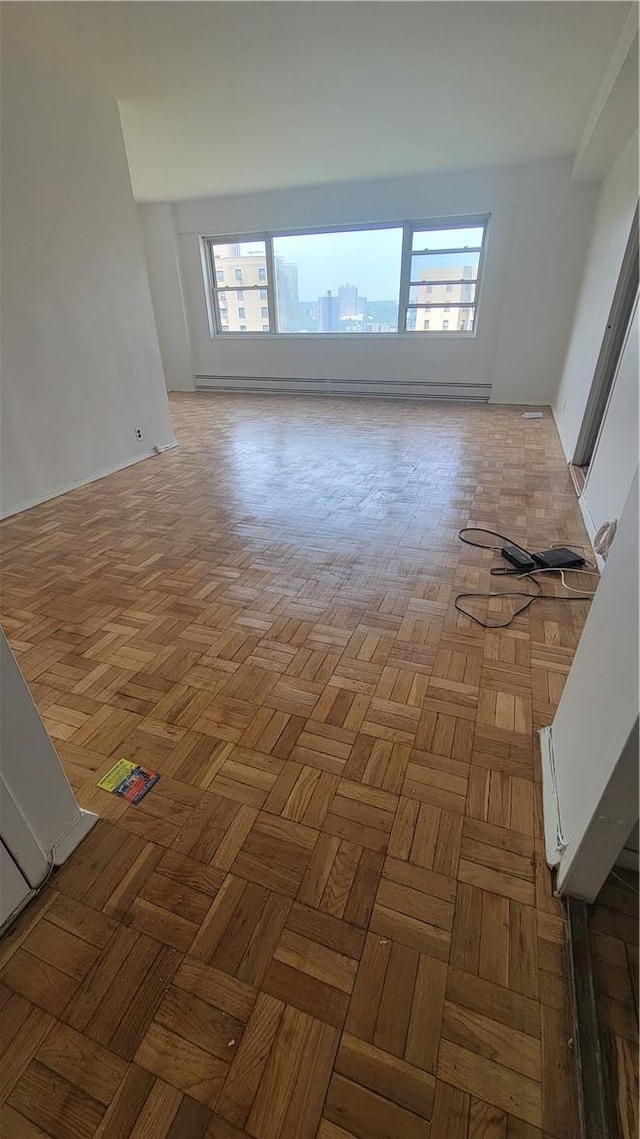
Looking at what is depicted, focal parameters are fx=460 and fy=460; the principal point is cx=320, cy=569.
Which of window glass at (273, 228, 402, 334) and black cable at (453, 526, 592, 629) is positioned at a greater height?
window glass at (273, 228, 402, 334)

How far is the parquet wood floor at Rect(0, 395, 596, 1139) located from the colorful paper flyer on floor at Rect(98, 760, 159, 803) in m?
0.03

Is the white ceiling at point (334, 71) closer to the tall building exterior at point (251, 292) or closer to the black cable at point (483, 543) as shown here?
the tall building exterior at point (251, 292)

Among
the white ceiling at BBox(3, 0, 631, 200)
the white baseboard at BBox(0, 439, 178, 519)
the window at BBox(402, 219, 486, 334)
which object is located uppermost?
the white ceiling at BBox(3, 0, 631, 200)

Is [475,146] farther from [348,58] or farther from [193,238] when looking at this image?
[193,238]

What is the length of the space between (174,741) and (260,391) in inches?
266

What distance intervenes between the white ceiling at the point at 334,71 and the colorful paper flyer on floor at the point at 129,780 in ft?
11.6

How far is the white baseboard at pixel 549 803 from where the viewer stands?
104 centimetres

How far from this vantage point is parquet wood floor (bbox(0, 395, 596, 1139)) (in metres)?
0.75

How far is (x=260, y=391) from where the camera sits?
23.8 feet

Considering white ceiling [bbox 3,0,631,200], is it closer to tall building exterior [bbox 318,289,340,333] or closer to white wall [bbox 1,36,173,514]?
white wall [bbox 1,36,173,514]

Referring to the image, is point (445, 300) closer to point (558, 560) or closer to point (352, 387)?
point (352, 387)

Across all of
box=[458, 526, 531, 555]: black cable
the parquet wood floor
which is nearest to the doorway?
box=[458, 526, 531, 555]: black cable

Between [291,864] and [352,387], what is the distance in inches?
262

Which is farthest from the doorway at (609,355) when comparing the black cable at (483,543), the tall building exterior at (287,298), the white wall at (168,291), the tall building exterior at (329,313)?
the white wall at (168,291)
